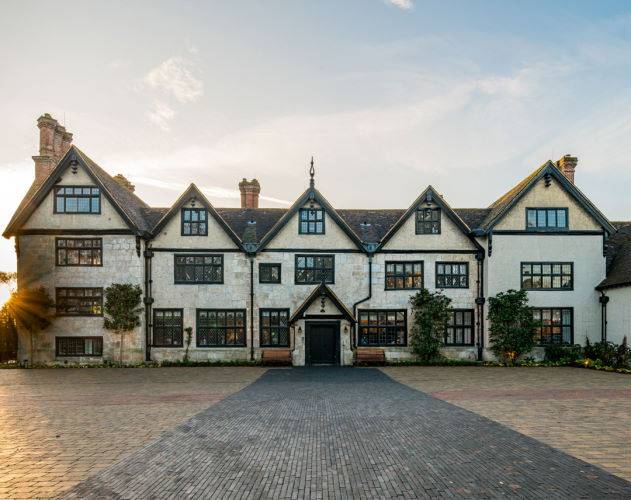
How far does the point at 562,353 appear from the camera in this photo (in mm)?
23812

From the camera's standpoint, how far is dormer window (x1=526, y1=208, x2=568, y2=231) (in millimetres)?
24969

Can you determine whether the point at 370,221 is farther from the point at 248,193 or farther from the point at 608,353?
→ the point at 608,353

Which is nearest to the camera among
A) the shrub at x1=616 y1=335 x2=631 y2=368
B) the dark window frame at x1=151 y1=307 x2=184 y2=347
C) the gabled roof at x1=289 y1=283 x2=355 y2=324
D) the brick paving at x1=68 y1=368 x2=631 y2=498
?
the brick paving at x1=68 y1=368 x2=631 y2=498

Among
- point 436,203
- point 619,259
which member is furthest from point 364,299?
point 619,259

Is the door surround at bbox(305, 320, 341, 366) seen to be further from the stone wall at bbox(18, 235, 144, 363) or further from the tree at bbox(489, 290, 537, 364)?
the stone wall at bbox(18, 235, 144, 363)

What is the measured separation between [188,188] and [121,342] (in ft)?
33.5

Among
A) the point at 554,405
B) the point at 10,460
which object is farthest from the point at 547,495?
the point at 10,460

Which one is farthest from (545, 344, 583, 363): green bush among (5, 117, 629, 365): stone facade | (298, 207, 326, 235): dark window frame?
(298, 207, 326, 235): dark window frame

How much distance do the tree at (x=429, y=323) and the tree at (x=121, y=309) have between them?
1701cm

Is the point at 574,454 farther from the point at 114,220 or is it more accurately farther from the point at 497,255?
the point at 114,220

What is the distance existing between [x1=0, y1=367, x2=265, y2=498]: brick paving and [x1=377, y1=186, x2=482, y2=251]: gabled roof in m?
11.7

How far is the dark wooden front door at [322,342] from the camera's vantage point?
78.8 ft

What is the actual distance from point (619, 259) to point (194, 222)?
27.2 metres

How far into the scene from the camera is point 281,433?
10.0m
